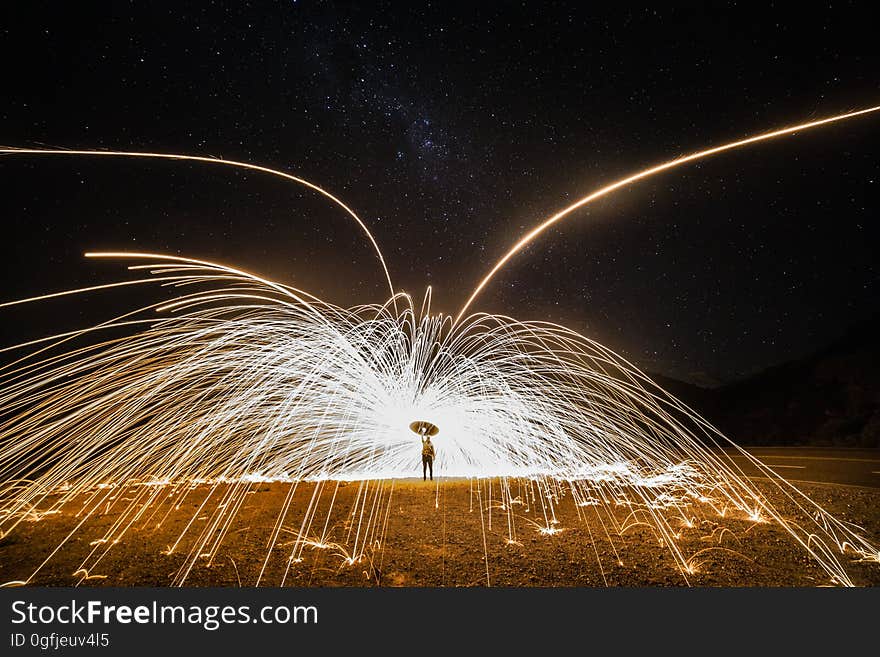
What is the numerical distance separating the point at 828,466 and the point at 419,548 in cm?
1546

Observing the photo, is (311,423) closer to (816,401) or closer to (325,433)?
(325,433)

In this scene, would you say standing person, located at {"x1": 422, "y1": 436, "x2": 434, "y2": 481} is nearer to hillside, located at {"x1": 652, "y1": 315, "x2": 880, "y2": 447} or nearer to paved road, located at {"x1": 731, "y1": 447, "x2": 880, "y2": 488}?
paved road, located at {"x1": 731, "y1": 447, "x2": 880, "y2": 488}

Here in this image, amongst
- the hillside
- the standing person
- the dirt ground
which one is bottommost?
the dirt ground

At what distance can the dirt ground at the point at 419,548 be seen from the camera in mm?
5805

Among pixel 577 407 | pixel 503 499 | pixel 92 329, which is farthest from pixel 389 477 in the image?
pixel 92 329

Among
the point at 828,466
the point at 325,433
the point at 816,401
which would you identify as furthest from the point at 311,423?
the point at 816,401

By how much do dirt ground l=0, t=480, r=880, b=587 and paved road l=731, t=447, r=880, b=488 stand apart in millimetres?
3952

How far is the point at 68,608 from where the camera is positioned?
5.04m

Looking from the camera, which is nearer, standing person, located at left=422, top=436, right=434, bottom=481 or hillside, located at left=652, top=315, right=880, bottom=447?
standing person, located at left=422, top=436, right=434, bottom=481

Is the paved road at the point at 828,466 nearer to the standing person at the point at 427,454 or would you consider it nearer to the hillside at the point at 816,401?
the hillside at the point at 816,401

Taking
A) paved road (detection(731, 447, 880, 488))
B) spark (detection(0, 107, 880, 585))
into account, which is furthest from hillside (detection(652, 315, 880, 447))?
spark (detection(0, 107, 880, 585))

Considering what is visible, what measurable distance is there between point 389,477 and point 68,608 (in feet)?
24.6

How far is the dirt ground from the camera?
580cm

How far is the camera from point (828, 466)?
1513cm
